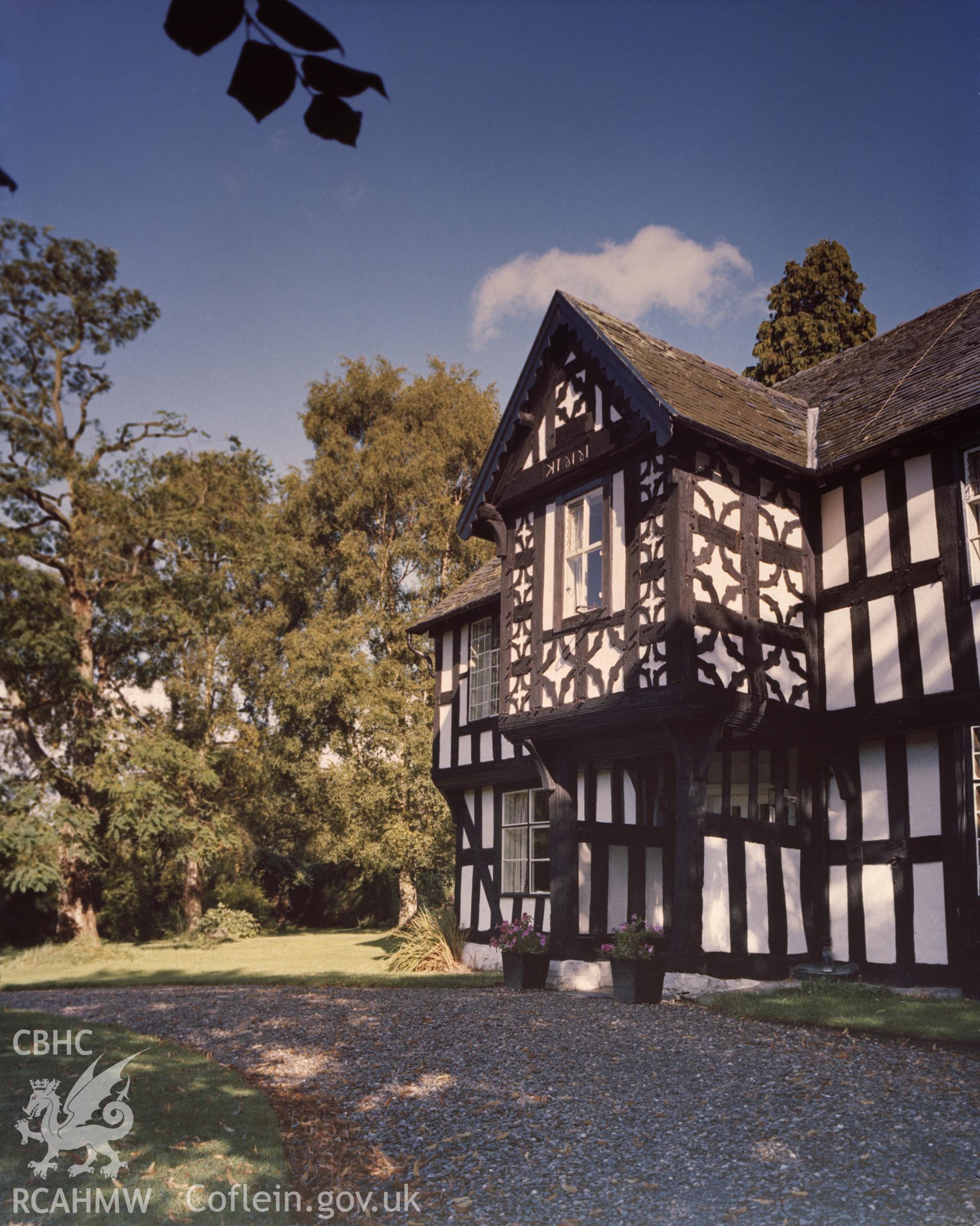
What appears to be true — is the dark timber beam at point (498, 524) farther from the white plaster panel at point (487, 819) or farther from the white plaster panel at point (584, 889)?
the white plaster panel at point (487, 819)

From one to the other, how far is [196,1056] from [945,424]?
33.0ft

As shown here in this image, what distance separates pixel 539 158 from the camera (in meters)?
4.21

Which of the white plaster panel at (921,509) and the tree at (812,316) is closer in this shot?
the white plaster panel at (921,509)

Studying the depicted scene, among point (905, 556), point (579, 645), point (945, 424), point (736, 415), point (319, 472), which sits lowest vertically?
point (579, 645)

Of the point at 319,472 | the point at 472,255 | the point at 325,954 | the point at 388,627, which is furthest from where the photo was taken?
the point at 319,472

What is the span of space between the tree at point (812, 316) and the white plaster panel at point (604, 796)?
15.5 m

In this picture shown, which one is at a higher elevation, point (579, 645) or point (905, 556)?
point (905, 556)

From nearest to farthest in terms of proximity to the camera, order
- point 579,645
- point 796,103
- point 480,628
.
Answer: point 796,103 → point 579,645 → point 480,628

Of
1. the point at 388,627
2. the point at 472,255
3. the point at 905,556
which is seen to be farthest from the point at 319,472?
the point at 472,255

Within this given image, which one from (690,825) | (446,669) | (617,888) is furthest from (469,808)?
(690,825)

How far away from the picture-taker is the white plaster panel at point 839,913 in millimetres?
11992

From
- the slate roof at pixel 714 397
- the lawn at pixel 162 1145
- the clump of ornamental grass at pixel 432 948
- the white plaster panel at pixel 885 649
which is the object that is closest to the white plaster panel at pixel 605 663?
the slate roof at pixel 714 397

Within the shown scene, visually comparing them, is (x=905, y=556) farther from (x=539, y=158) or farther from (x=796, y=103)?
(x=539, y=158)

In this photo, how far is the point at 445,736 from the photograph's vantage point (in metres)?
19.1
